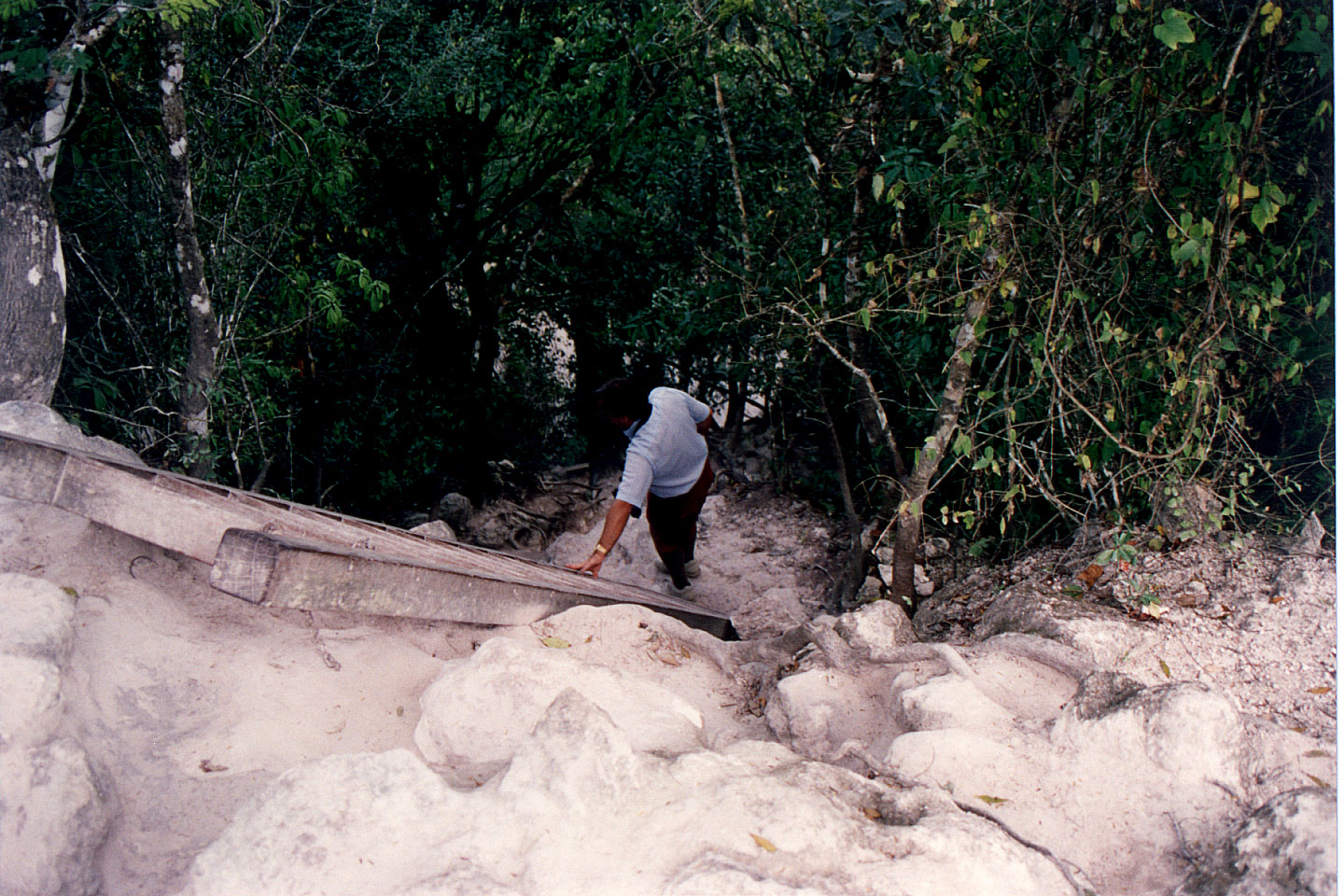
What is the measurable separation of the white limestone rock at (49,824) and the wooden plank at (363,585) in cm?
46

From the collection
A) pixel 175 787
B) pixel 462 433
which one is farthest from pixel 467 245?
pixel 175 787

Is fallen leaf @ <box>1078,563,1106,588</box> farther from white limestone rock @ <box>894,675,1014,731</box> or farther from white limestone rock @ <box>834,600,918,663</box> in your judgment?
white limestone rock @ <box>894,675,1014,731</box>

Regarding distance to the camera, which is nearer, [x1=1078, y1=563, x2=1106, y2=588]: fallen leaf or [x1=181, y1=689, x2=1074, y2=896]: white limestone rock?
[x1=181, y1=689, x2=1074, y2=896]: white limestone rock

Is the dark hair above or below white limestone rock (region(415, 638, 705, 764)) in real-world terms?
above

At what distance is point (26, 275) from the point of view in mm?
2992

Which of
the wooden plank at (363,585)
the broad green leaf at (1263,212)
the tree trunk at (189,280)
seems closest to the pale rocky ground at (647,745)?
the wooden plank at (363,585)

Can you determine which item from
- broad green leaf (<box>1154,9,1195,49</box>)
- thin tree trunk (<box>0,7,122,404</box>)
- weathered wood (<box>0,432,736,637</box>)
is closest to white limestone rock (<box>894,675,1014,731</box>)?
weathered wood (<box>0,432,736,637</box>)

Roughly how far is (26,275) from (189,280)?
79cm

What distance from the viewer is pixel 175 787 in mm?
1788

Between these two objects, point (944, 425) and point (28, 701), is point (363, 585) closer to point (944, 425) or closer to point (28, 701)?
point (28, 701)

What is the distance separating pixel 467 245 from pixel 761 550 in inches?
111

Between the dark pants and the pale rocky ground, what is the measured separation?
5.24 ft

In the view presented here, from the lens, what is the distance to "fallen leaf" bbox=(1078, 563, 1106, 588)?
3127mm

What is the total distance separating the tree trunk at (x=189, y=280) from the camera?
3453 mm
